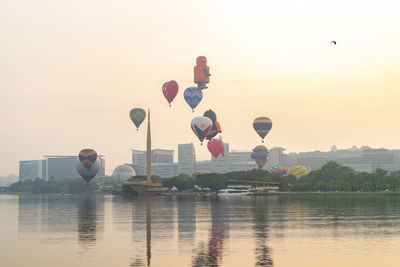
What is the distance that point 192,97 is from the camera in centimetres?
18100

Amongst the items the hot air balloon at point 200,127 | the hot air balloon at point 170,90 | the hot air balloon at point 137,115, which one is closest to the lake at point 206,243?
the hot air balloon at point 170,90

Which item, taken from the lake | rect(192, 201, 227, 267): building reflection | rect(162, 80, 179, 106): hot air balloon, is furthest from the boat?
rect(192, 201, 227, 267): building reflection

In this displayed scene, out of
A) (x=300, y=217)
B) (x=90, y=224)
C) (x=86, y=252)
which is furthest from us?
(x=300, y=217)

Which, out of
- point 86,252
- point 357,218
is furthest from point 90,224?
point 357,218

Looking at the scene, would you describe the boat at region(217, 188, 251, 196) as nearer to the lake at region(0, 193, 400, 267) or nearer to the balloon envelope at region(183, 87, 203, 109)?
the balloon envelope at region(183, 87, 203, 109)

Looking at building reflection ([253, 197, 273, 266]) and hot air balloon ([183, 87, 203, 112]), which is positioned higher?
hot air balloon ([183, 87, 203, 112])

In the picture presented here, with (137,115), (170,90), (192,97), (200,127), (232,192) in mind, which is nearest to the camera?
(170,90)

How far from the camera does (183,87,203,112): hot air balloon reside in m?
181

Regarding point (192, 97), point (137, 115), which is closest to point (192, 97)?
point (192, 97)

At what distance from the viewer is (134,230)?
195ft

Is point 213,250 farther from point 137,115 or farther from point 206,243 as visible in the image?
point 137,115

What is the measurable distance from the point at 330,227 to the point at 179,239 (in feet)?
56.5

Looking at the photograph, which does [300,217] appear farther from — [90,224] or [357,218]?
[90,224]

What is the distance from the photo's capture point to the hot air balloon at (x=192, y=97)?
181m
